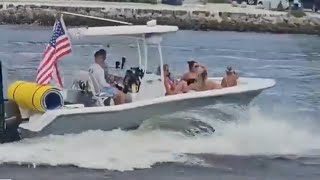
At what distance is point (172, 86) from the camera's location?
19.6m

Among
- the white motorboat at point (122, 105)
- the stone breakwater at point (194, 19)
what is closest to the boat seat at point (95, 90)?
the white motorboat at point (122, 105)

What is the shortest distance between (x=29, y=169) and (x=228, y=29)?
183 feet

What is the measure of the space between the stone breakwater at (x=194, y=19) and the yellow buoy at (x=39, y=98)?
52352mm

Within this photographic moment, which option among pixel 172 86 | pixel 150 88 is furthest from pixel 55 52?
pixel 172 86

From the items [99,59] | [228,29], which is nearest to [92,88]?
[99,59]

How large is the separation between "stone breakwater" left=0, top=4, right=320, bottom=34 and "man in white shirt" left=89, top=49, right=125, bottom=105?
169 ft

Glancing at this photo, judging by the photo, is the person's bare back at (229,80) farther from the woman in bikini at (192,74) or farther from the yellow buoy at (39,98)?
the yellow buoy at (39,98)

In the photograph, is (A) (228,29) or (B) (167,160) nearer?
(B) (167,160)

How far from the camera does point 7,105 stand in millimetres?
18781

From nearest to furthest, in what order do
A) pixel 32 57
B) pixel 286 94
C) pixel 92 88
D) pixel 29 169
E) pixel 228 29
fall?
pixel 29 169
pixel 92 88
pixel 286 94
pixel 32 57
pixel 228 29

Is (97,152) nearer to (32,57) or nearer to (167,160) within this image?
(167,160)

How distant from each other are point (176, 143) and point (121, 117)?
1445mm

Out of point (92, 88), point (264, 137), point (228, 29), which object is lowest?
point (228, 29)

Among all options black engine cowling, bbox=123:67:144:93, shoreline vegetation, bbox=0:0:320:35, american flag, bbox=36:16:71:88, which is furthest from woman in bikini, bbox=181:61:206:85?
shoreline vegetation, bbox=0:0:320:35
